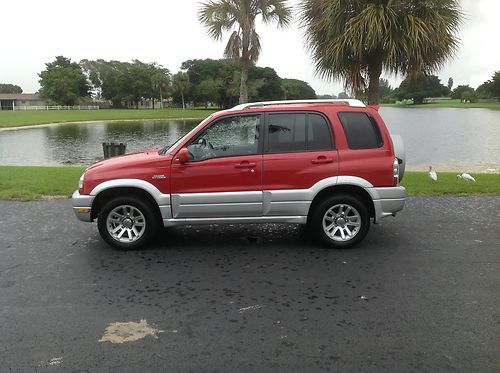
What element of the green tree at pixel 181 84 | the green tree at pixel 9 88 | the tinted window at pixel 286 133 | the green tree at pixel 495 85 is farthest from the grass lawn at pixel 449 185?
the green tree at pixel 9 88

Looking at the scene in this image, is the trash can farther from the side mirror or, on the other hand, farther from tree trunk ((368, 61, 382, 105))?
the side mirror

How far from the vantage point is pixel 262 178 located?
18.7 ft

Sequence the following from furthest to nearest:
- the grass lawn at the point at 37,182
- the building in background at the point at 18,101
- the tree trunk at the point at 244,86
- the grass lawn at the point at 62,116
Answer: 1. the building in background at the point at 18,101
2. the grass lawn at the point at 62,116
3. the tree trunk at the point at 244,86
4. the grass lawn at the point at 37,182

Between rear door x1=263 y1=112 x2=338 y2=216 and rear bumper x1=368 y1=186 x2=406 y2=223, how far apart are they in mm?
593

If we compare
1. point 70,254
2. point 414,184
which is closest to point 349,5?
point 414,184

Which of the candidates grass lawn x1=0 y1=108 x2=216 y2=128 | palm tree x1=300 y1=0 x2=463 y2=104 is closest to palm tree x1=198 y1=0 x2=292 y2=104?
palm tree x1=300 y1=0 x2=463 y2=104

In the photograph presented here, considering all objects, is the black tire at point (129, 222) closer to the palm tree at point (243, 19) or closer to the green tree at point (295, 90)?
the palm tree at point (243, 19)

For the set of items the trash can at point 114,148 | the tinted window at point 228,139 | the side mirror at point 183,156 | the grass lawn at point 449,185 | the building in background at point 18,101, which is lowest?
the grass lawn at point 449,185

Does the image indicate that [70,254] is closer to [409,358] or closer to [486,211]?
[409,358]

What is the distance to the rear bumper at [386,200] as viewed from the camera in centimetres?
578

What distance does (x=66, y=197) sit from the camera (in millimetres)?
9266

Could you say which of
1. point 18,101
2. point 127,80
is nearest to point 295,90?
point 127,80

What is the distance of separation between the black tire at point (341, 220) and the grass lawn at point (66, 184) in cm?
407

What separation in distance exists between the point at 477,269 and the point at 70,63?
146m
